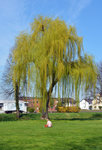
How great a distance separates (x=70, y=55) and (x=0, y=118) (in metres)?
19.7

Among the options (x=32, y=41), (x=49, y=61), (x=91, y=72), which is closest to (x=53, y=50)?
(x=49, y=61)

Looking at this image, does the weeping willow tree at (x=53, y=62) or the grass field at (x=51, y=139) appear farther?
the weeping willow tree at (x=53, y=62)

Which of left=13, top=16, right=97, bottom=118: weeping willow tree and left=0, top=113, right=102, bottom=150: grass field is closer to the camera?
left=0, top=113, right=102, bottom=150: grass field

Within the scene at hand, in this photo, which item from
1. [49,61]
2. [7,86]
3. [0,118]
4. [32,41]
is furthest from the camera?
[7,86]

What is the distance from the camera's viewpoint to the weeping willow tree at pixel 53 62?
26469 mm

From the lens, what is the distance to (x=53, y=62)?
26.8 metres

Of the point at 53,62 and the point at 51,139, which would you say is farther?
the point at 53,62

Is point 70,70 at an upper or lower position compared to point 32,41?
lower

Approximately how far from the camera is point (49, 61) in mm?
26531

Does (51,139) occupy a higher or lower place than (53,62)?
lower

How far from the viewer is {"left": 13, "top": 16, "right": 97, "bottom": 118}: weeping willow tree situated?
26.5 m

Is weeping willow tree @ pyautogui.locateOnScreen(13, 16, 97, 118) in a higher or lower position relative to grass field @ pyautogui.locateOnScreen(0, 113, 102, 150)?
higher

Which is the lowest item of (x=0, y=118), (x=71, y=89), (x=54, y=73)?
(x=0, y=118)

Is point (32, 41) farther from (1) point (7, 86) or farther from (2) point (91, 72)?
(1) point (7, 86)
